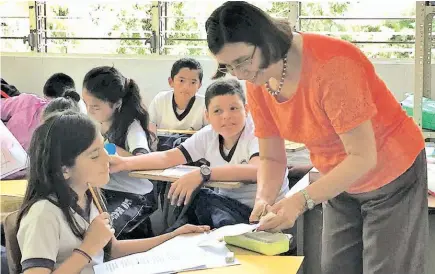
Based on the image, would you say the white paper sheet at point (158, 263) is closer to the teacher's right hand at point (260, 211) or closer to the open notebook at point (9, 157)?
the teacher's right hand at point (260, 211)

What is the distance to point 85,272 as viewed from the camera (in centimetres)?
157

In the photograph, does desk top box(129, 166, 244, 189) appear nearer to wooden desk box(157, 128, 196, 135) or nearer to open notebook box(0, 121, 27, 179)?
open notebook box(0, 121, 27, 179)

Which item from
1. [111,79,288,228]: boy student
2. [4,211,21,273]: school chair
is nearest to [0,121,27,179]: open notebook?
[111,79,288,228]: boy student

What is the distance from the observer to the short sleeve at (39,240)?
1.52m

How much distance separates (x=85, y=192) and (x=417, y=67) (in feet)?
6.17

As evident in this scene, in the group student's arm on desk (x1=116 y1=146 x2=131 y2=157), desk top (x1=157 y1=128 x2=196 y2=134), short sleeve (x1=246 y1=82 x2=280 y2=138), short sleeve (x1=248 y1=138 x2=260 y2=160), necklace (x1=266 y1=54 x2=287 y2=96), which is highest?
necklace (x1=266 y1=54 x2=287 y2=96)

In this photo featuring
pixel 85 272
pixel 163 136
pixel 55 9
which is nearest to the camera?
pixel 85 272

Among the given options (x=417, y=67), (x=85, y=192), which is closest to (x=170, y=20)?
(x=417, y=67)

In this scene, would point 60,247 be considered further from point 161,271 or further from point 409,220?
point 409,220

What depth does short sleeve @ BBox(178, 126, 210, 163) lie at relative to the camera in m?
2.61

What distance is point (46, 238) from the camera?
155 centimetres

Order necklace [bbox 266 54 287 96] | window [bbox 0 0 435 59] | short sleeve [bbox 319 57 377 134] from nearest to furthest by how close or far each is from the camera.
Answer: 1. short sleeve [bbox 319 57 377 134]
2. necklace [bbox 266 54 287 96]
3. window [bbox 0 0 435 59]

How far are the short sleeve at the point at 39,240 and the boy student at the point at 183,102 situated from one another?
2.44 m

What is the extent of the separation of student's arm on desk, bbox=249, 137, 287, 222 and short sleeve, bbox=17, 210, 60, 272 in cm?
58
